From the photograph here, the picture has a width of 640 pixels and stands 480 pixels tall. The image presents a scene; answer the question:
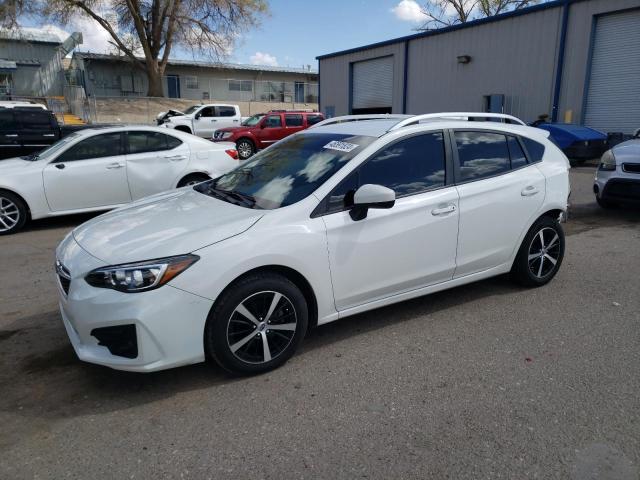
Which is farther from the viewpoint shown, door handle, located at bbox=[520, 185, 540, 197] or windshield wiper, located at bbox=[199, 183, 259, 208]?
door handle, located at bbox=[520, 185, 540, 197]

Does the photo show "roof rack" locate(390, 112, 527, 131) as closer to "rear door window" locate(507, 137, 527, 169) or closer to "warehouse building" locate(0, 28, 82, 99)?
"rear door window" locate(507, 137, 527, 169)

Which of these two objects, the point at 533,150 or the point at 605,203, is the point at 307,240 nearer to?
the point at 533,150

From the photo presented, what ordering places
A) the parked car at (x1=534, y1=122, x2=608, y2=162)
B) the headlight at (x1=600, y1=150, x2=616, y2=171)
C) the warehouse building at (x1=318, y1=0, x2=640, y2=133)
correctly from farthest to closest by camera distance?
the warehouse building at (x1=318, y1=0, x2=640, y2=133) < the parked car at (x1=534, y1=122, x2=608, y2=162) < the headlight at (x1=600, y1=150, x2=616, y2=171)

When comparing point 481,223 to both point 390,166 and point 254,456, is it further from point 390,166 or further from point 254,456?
point 254,456

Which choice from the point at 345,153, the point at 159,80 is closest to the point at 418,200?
the point at 345,153

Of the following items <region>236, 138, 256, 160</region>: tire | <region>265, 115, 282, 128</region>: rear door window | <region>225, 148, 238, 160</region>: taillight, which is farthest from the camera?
<region>265, 115, 282, 128</region>: rear door window

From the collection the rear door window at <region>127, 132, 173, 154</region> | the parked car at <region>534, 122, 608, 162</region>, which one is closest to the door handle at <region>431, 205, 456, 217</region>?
the rear door window at <region>127, 132, 173, 154</region>

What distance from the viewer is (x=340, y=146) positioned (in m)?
3.88

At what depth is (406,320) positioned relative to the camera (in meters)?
4.15

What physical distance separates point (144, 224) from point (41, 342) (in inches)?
52.8

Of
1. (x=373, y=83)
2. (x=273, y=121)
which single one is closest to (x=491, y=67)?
(x=373, y=83)

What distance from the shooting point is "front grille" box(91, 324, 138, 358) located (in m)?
2.90

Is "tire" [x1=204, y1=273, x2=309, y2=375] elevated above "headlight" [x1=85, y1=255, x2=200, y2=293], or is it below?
below

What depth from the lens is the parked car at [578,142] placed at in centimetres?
1423
